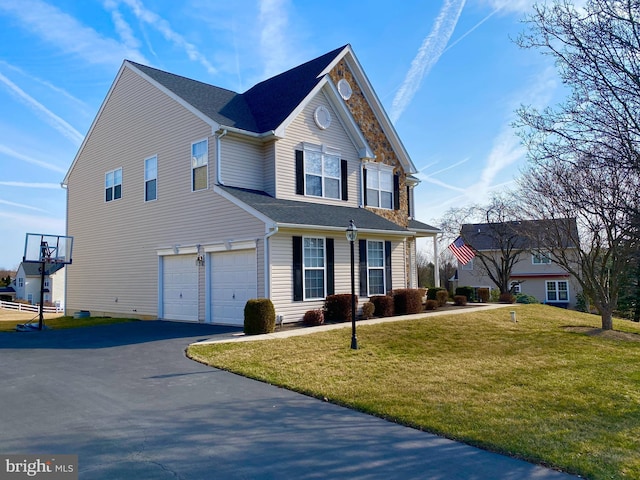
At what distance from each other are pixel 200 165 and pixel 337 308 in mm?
6715

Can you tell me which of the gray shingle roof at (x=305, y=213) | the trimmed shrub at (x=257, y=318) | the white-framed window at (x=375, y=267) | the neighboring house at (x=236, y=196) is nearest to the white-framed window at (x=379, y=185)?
the neighboring house at (x=236, y=196)

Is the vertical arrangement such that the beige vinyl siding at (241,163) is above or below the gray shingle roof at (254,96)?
below

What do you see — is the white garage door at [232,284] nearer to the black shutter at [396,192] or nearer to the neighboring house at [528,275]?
the black shutter at [396,192]

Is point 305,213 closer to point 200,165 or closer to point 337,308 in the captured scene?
point 337,308

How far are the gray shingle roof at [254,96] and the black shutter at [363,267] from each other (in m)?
5.32

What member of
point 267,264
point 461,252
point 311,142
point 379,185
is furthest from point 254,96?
point 461,252

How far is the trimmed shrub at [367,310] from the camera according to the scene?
16719 millimetres

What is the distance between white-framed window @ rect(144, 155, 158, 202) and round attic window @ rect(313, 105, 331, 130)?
20.8 ft

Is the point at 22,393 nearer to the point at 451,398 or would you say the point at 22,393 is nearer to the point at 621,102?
the point at 451,398

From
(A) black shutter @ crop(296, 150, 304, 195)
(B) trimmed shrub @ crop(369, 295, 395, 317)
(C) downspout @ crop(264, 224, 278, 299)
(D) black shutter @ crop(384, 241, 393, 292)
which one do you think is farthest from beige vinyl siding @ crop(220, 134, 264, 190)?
(B) trimmed shrub @ crop(369, 295, 395, 317)

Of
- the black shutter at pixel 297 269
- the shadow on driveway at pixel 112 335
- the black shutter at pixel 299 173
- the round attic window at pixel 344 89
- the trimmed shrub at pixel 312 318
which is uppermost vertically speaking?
the round attic window at pixel 344 89

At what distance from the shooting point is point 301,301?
15273 millimetres

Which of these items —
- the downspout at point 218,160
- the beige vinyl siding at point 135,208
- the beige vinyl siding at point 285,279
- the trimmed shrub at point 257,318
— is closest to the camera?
the trimmed shrub at point 257,318

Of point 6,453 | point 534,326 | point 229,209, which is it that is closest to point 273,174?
point 229,209
